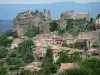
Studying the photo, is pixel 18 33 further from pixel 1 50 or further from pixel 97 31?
pixel 97 31

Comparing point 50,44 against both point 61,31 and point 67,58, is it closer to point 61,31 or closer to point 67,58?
point 61,31

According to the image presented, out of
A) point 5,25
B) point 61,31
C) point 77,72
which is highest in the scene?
point 77,72

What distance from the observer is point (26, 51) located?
110ft

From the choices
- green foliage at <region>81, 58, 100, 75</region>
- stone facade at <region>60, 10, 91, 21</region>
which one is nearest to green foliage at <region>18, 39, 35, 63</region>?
stone facade at <region>60, 10, 91, 21</region>

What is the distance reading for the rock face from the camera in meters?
45.3

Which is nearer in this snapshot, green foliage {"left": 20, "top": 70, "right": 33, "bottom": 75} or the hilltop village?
green foliage {"left": 20, "top": 70, "right": 33, "bottom": 75}

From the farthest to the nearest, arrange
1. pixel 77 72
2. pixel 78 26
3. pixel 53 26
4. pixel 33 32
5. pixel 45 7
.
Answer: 1. pixel 45 7
2. pixel 53 26
3. pixel 33 32
4. pixel 78 26
5. pixel 77 72

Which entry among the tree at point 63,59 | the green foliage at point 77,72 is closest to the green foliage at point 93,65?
the green foliage at point 77,72

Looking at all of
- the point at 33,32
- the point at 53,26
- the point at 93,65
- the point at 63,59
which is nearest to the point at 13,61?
the point at 63,59

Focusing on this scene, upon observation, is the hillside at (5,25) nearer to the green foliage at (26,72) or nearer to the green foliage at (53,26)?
the green foliage at (53,26)

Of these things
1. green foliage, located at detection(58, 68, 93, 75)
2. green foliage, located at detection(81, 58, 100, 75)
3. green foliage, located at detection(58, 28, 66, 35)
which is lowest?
green foliage, located at detection(58, 28, 66, 35)

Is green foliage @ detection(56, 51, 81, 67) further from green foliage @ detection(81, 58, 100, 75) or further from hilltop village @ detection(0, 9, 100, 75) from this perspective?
green foliage @ detection(81, 58, 100, 75)

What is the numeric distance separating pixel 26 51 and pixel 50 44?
3109 mm

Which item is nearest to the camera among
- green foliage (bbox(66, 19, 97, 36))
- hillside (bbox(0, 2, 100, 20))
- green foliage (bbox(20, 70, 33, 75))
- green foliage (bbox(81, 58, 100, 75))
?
green foliage (bbox(81, 58, 100, 75))
